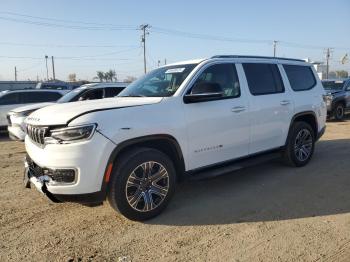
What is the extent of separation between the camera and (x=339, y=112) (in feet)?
50.2

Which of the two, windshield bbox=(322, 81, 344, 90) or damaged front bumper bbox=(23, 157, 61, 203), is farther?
windshield bbox=(322, 81, 344, 90)

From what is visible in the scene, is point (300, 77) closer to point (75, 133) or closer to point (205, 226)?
point (205, 226)

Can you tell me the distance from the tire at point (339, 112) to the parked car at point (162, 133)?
9.89m

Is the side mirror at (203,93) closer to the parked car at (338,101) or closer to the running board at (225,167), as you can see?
the running board at (225,167)

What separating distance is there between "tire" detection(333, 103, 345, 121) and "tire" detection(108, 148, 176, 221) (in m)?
12.7

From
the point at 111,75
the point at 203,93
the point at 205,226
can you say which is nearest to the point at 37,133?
the point at 203,93

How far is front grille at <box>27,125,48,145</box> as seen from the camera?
4020mm

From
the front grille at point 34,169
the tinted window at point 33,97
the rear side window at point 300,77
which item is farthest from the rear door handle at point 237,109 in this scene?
the tinted window at point 33,97

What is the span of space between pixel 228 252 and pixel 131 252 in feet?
3.17

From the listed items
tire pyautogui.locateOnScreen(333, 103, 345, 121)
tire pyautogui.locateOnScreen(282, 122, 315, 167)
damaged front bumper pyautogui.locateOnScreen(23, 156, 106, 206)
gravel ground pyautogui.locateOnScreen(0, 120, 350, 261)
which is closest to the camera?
gravel ground pyautogui.locateOnScreen(0, 120, 350, 261)

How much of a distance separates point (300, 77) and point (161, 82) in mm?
3058

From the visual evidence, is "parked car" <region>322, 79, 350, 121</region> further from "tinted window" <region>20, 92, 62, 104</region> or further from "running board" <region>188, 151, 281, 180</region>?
"tinted window" <region>20, 92, 62, 104</region>

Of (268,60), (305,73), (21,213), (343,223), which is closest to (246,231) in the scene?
(343,223)

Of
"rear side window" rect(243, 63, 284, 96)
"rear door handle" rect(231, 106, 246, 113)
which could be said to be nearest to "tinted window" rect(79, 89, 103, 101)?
"rear side window" rect(243, 63, 284, 96)
